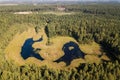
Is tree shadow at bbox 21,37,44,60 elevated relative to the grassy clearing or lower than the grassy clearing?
lower

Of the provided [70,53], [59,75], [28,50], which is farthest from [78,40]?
[59,75]

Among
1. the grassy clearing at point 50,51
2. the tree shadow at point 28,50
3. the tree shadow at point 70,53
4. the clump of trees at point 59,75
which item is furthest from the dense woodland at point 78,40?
the tree shadow at point 28,50

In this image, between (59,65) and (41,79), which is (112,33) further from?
(41,79)

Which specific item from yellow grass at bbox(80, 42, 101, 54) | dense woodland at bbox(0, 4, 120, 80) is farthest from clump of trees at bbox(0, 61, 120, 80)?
yellow grass at bbox(80, 42, 101, 54)

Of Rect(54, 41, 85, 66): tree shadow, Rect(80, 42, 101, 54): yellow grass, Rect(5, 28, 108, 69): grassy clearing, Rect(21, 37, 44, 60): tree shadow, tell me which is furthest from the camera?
Rect(80, 42, 101, 54): yellow grass

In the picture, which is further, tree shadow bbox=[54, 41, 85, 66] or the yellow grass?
the yellow grass

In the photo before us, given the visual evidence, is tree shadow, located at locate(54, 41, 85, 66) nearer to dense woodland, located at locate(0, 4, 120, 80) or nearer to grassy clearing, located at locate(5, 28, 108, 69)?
grassy clearing, located at locate(5, 28, 108, 69)

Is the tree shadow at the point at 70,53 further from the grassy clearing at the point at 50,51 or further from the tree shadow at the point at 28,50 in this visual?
the tree shadow at the point at 28,50

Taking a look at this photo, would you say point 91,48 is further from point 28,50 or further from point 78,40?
point 28,50

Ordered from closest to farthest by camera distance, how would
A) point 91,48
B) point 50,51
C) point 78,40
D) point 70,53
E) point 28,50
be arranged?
point 70,53 → point 50,51 → point 91,48 → point 28,50 → point 78,40
